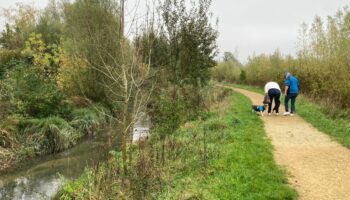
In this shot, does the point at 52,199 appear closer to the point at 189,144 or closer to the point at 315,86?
the point at 189,144

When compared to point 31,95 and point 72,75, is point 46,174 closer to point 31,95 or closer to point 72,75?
point 31,95

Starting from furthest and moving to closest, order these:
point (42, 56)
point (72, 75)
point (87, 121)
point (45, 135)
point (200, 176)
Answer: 1. point (42, 56)
2. point (72, 75)
3. point (87, 121)
4. point (45, 135)
5. point (200, 176)

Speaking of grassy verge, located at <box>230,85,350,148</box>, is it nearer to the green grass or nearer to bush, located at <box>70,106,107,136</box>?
the green grass

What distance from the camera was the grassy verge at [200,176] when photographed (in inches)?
260

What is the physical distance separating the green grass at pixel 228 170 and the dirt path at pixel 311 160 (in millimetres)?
295

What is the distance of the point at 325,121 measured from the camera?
1316 cm

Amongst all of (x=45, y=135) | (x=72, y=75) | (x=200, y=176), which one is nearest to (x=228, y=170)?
(x=200, y=176)

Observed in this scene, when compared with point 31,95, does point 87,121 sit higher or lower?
lower

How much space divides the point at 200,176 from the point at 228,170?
68cm

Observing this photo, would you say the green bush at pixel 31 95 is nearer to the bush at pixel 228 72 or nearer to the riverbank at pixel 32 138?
the riverbank at pixel 32 138

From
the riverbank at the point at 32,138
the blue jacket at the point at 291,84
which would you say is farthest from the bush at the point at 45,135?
the blue jacket at the point at 291,84

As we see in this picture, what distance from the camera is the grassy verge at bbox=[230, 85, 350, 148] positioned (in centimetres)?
1091

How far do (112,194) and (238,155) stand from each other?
3512mm

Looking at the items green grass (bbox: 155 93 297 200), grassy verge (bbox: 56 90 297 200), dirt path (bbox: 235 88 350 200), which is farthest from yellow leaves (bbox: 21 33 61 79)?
dirt path (bbox: 235 88 350 200)
